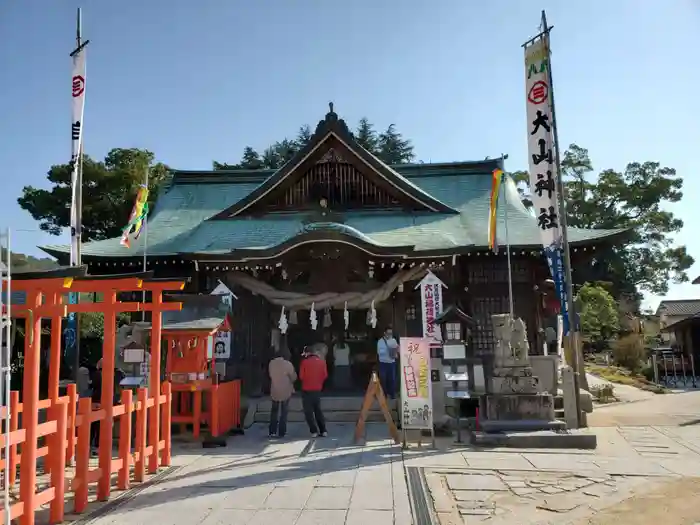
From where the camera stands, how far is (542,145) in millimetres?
11633

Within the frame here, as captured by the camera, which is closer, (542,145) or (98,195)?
(542,145)

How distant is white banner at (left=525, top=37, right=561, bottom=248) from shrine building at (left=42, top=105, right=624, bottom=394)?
1520 millimetres

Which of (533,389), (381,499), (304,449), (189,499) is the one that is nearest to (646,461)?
(533,389)

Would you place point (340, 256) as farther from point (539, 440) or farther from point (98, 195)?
point (98, 195)

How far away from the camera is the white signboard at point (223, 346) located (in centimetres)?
1261

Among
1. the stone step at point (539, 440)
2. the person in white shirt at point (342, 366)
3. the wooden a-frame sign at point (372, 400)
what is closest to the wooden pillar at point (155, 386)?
the wooden a-frame sign at point (372, 400)

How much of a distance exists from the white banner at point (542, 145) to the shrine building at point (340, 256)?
59.9 inches

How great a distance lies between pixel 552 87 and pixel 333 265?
644cm

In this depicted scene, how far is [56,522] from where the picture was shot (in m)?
4.99

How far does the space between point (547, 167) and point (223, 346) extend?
27.7 feet

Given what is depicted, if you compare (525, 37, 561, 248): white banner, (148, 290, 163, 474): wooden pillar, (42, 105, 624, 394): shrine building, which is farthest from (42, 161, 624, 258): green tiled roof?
(148, 290, 163, 474): wooden pillar

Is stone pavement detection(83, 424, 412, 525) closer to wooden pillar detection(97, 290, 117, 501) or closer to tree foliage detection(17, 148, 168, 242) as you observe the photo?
wooden pillar detection(97, 290, 117, 501)

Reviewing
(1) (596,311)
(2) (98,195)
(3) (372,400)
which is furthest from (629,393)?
(2) (98,195)

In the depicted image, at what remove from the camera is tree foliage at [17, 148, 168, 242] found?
26.9 m
